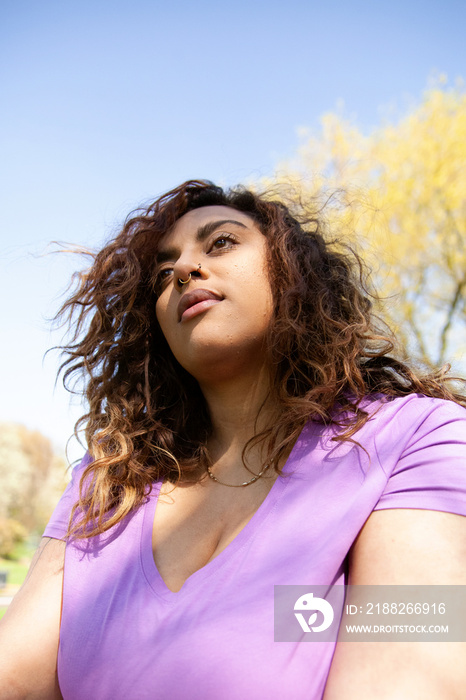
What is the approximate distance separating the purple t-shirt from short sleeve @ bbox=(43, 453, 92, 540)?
0.21 metres

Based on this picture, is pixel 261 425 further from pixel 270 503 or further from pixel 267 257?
pixel 267 257

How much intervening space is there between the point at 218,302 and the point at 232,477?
1.61ft

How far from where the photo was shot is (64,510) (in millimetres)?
1641

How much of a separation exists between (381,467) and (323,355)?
468 millimetres

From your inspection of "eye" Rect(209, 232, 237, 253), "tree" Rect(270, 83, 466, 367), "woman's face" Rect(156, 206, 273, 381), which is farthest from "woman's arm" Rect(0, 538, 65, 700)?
"tree" Rect(270, 83, 466, 367)

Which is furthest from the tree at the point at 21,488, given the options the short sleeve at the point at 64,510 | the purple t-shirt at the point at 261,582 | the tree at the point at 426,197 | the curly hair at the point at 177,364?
the purple t-shirt at the point at 261,582

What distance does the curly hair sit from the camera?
1.53 m

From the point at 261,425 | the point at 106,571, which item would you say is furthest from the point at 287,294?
the point at 106,571

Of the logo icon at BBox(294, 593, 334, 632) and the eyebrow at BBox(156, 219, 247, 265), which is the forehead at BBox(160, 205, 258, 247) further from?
the logo icon at BBox(294, 593, 334, 632)

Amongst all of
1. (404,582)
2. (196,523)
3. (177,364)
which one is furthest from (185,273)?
(404,582)

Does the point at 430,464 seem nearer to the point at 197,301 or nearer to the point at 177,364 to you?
the point at 197,301

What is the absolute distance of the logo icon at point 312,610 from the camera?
110 cm

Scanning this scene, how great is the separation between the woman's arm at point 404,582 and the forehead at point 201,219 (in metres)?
1.09

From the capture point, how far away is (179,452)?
5.71 ft
